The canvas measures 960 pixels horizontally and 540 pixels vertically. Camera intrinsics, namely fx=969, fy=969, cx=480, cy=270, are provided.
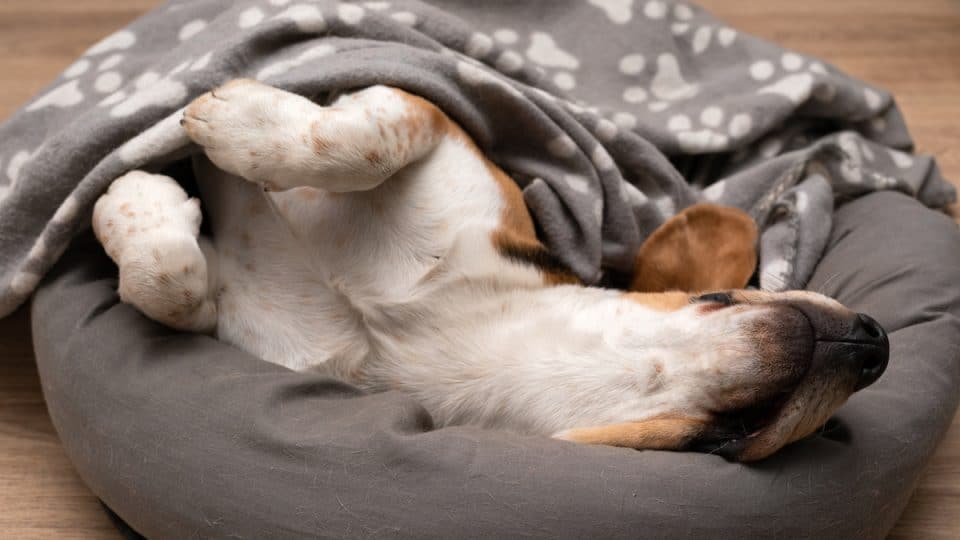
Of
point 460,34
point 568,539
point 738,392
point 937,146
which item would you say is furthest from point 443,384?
point 937,146

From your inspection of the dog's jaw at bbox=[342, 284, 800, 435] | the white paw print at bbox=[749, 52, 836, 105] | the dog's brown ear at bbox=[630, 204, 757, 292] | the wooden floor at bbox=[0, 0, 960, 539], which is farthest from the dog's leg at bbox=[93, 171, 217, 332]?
the white paw print at bbox=[749, 52, 836, 105]

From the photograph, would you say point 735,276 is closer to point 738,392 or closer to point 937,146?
point 738,392

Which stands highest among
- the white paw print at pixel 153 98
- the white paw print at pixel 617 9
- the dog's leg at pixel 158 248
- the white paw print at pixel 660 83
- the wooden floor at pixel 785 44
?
the white paw print at pixel 153 98

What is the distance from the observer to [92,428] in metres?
1.56

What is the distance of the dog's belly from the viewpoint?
163 cm

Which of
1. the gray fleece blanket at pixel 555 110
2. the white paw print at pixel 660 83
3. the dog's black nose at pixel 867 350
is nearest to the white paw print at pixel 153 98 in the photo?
the gray fleece blanket at pixel 555 110

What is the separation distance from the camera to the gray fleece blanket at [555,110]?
1.77 m

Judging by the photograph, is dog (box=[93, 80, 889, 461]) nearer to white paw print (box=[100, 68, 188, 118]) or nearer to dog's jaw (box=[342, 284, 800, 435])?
dog's jaw (box=[342, 284, 800, 435])

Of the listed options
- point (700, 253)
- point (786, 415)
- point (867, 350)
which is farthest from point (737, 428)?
point (700, 253)

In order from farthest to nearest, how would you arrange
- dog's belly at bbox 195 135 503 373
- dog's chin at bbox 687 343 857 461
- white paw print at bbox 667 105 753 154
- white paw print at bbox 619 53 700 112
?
white paw print at bbox 619 53 700 112 → white paw print at bbox 667 105 753 154 → dog's belly at bbox 195 135 503 373 → dog's chin at bbox 687 343 857 461

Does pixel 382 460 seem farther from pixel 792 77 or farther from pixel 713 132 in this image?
pixel 792 77

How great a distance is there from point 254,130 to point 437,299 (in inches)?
15.7

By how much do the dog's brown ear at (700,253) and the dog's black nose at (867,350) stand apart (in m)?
0.43

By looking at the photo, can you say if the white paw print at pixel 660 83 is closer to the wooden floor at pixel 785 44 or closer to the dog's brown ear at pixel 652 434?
the wooden floor at pixel 785 44
